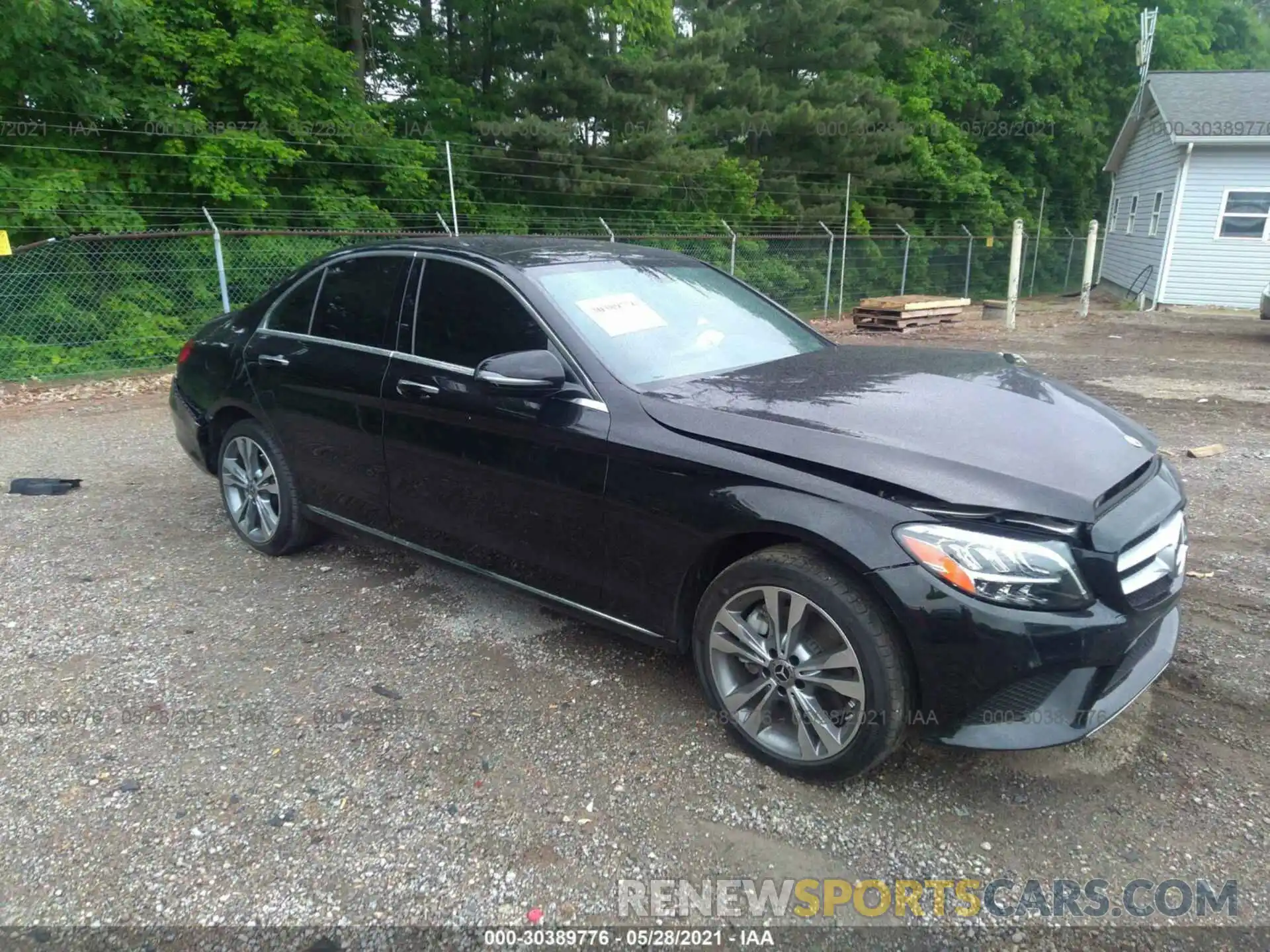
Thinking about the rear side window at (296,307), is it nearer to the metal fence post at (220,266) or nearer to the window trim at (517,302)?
the window trim at (517,302)

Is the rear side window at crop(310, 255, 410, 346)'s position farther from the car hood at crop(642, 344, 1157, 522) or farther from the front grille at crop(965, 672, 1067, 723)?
the front grille at crop(965, 672, 1067, 723)

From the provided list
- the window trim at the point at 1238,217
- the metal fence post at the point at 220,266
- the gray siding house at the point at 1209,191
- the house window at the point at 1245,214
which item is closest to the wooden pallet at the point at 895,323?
the gray siding house at the point at 1209,191

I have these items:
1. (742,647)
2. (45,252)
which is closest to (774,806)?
(742,647)

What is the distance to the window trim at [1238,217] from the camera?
18094 millimetres

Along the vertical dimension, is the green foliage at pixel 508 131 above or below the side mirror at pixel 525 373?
above

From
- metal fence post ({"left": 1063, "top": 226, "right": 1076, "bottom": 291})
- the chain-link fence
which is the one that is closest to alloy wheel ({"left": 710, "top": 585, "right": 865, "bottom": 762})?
the chain-link fence

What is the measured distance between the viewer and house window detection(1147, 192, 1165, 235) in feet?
66.3

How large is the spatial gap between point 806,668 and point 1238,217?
2115 centimetres

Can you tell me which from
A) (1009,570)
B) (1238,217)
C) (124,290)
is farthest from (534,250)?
(1238,217)

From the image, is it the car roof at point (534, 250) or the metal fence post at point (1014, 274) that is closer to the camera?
the car roof at point (534, 250)

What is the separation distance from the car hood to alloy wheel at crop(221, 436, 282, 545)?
253 cm

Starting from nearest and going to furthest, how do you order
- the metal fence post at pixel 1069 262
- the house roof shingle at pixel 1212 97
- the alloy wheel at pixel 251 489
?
1. the alloy wheel at pixel 251 489
2. the house roof shingle at pixel 1212 97
3. the metal fence post at pixel 1069 262

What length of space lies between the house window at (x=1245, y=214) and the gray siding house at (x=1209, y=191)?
15 millimetres

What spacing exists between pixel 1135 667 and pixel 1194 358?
10969 mm
